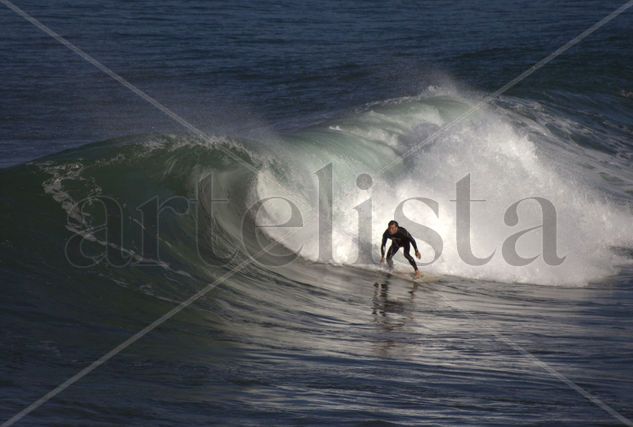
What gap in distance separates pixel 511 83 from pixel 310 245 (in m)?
16.8

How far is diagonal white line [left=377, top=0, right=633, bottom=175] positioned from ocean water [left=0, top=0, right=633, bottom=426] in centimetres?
22

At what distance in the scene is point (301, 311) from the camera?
Answer: 11.5 m

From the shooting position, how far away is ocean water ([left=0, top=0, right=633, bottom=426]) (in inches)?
313

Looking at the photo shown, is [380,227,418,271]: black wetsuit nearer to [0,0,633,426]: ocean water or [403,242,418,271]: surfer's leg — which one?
[403,242,418,271]: surfer's leg

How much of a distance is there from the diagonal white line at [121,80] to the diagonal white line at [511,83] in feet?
10.8

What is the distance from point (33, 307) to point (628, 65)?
27446 mm

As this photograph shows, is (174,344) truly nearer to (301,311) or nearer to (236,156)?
(301,311)

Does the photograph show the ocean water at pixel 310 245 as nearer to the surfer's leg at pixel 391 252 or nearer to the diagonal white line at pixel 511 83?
the diagonal white line at pixel 511 83

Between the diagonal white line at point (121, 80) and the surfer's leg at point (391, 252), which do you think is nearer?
the surfer's leg at point (391, 252)

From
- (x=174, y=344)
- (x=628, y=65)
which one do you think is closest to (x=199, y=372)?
(x=174, y=344)

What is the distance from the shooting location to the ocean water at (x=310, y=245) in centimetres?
795

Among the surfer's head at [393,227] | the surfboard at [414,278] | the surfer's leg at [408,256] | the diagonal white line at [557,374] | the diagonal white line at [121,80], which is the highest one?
the diagonal white line at [121,80]

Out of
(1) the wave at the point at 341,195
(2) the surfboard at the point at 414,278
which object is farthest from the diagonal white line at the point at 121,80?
(2) the surfboard at the point at 414,278

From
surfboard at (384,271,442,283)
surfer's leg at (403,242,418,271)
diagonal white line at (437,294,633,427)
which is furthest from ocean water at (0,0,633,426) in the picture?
surfer's leg at (403,242,418,271)
